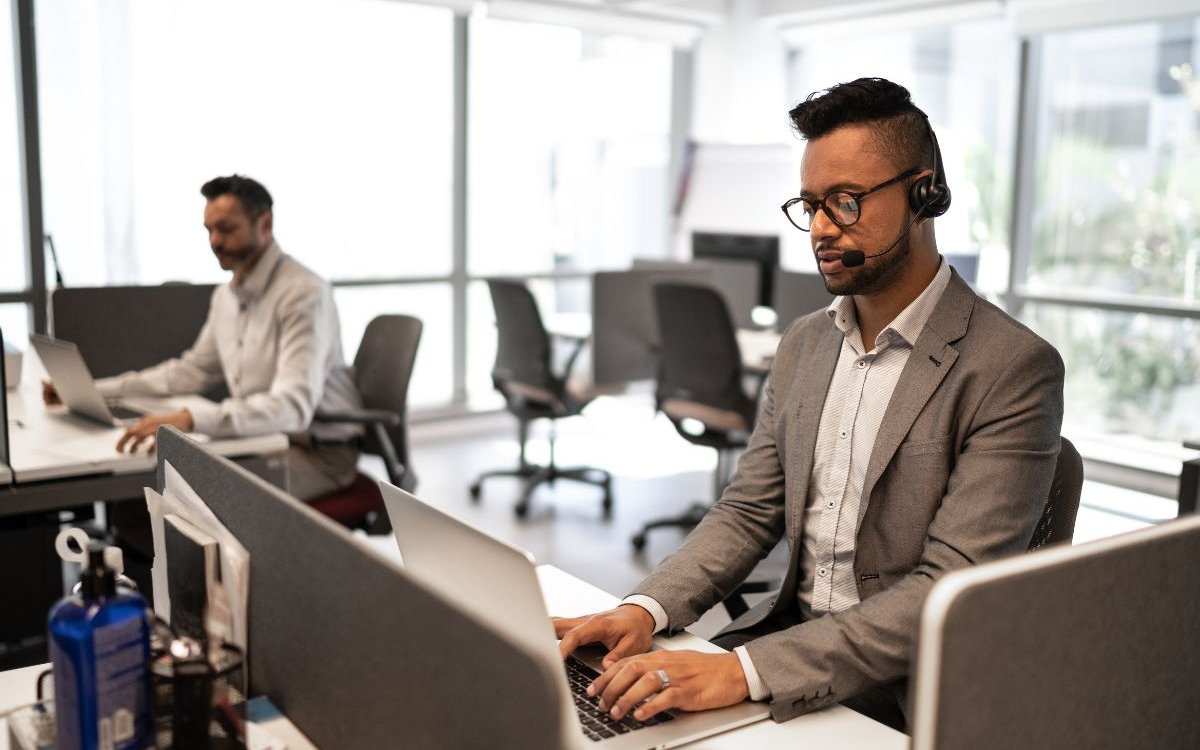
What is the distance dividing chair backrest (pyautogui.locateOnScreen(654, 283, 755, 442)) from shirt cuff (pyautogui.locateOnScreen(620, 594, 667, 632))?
→ 8.01ft

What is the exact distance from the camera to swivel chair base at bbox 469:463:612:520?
459 cm

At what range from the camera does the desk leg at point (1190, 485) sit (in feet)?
9.04

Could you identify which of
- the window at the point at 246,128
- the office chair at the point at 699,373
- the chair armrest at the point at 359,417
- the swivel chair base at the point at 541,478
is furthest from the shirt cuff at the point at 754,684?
the window at the point at 246,128

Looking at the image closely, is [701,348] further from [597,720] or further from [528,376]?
[597,720]

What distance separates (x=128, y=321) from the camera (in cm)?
342

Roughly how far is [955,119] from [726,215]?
1452 millimetres

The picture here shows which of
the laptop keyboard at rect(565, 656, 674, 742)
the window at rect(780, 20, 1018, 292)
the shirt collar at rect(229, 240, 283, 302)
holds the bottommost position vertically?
the laptop keyboard at rect(565, 656, 674, 742)

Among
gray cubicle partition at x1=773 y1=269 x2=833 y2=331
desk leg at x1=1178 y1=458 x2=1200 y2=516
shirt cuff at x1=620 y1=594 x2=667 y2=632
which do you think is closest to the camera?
shirt cuff at x1=620 y1=594 x2=667 y2=632

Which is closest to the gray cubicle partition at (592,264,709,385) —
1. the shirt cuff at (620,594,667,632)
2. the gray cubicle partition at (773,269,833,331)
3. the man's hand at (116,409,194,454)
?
the gray cubicle partition at (773,269,833,331)

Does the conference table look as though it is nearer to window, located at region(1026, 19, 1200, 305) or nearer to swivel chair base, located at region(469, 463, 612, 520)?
swivel chair base, located at region(469, 463, 612, 520)

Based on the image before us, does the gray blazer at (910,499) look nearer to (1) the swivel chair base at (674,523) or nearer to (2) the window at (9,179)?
(1) the swivel chair base at (674,523)

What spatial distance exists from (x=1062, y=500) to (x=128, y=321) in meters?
2.89

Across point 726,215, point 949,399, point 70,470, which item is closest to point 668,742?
point 949,399

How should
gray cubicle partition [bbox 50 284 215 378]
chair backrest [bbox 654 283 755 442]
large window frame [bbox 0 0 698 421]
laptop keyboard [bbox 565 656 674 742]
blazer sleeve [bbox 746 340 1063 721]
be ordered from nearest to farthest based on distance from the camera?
laptop keyboard [bbox 565 656 674 742], blazer sleeve [bbox 746 340 1063 721], gray cubicle partition [bbox 50 284 215 378], chair backrest [bbox 654 283 755 442], large window frame [bbox 0 0 698 421]
